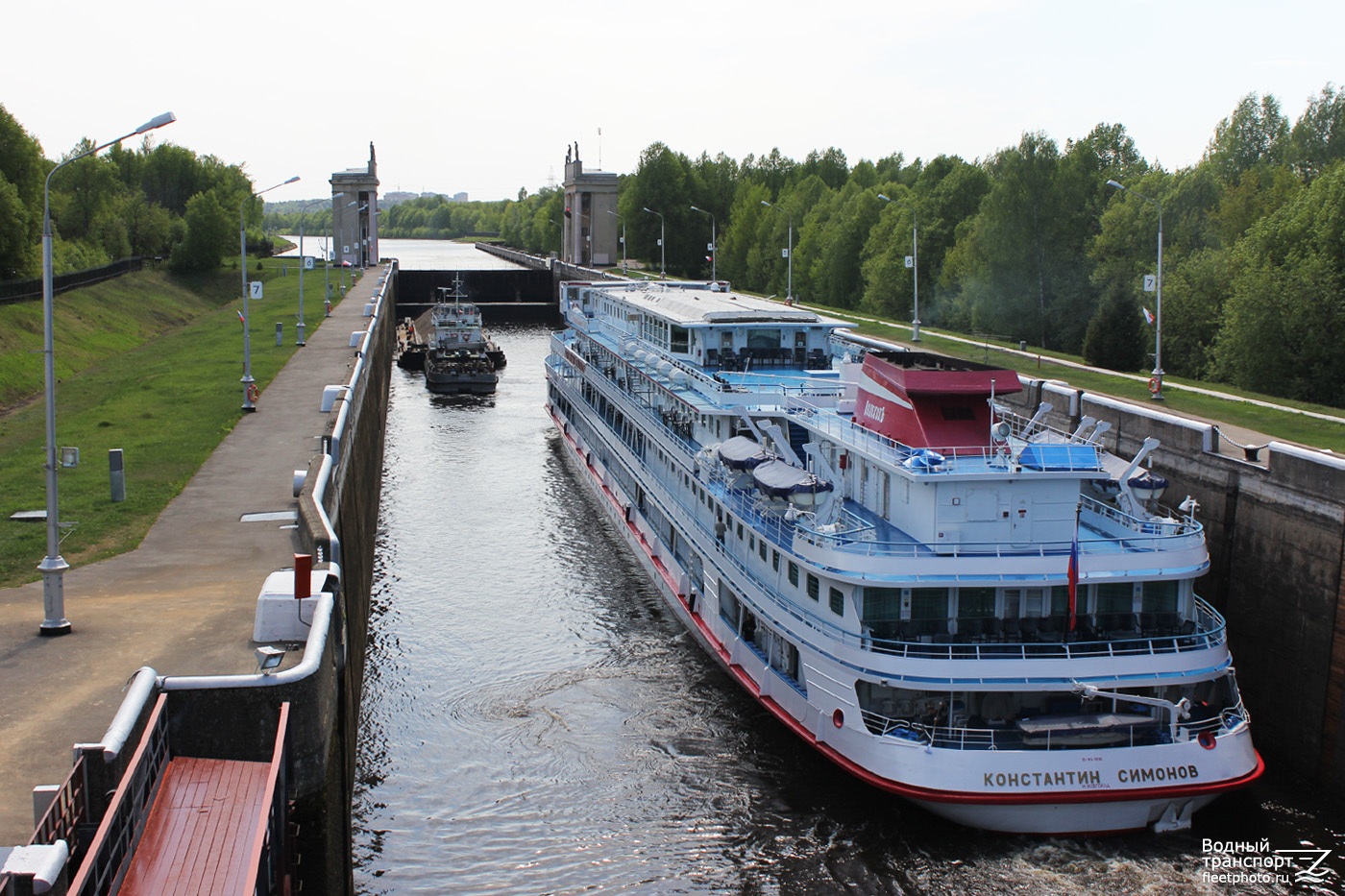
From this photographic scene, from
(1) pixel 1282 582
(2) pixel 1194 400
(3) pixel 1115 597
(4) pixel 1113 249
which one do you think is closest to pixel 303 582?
(3) pixel 1115 597

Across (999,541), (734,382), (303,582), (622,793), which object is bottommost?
(622,793)

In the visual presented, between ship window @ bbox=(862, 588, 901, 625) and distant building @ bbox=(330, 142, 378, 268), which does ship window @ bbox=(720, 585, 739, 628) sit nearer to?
ship window @ bbox=(862, 588, 901, 625)

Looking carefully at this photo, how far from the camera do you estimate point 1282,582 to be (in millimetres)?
26422

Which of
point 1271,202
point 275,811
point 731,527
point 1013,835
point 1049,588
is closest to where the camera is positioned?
point 275,811

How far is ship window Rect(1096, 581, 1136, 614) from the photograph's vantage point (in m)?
23.2

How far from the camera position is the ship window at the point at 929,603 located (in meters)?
22.9

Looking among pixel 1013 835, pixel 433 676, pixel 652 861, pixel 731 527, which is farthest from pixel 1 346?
pixel 1013 835

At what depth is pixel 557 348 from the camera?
64.1 m

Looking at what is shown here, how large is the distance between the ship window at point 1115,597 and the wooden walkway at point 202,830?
48.4 feet

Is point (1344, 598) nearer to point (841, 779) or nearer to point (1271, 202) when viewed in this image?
point (841, 779)

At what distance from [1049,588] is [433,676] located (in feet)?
46.7

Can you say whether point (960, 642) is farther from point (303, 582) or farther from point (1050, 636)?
point (303, 582)

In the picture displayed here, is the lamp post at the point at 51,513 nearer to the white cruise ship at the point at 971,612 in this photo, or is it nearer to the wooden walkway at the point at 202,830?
the wooden walkway at the point at 202,830

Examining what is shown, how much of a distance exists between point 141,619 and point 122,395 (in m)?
34.6
